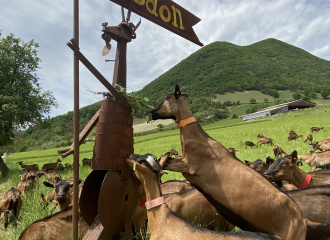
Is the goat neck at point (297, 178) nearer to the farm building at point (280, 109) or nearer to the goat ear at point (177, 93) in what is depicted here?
the goat ear at point (177, 93)

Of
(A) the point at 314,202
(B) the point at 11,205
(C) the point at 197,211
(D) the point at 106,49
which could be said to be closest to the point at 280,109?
(A) the point at 314,202

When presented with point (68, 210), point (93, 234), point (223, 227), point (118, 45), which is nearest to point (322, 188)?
point (223, 227)

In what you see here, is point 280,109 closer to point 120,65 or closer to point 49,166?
point 49,166

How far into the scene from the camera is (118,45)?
415 cm

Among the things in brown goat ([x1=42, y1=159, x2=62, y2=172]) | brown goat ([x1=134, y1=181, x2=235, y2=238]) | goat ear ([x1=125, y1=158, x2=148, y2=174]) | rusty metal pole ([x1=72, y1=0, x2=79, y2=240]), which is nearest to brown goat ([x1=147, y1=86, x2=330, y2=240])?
goat ear ([x1=125, y1=158, x2=148, y2=174])

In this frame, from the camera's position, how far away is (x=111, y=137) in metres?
3.54

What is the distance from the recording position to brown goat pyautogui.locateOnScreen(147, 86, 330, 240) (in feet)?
12.0

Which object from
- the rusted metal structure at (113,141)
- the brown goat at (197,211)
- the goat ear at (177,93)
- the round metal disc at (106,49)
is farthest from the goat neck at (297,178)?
the round metal disc at (106,49)

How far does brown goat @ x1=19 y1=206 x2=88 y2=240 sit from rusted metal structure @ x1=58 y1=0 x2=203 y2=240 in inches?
59.0

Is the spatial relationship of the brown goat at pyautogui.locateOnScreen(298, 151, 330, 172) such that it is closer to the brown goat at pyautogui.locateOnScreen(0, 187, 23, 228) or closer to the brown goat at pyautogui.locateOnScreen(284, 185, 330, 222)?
the brown goat at pyautogui.locateOnScreen(284, 185, 330, 222)

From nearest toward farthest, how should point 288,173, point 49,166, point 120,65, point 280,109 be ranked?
point 120,65, point 288,173, point 49,166, point 280,109

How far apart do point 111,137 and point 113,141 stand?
2.7 inches

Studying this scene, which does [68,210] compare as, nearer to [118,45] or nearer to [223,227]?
[223,227]

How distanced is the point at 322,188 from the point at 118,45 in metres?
5.61
